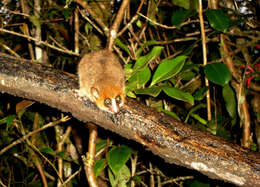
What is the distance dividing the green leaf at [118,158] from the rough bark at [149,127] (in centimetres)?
26

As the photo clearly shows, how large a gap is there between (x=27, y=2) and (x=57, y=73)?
2118 mm

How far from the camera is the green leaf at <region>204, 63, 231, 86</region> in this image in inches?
67.5

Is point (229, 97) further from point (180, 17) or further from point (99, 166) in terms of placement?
point (99, 166)

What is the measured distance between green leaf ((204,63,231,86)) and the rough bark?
457mm

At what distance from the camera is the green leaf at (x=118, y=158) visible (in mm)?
1608

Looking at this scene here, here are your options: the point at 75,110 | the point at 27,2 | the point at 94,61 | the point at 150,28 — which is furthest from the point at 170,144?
the point at 27,2

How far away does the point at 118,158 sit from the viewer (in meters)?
1.69

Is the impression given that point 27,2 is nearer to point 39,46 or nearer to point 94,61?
point 39,46

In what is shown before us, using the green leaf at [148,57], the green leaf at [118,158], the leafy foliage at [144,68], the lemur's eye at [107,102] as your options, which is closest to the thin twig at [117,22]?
the leafy foliage at [144,68]

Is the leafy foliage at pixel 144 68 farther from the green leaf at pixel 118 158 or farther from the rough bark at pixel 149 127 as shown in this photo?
the rough bark at pixel 149 127

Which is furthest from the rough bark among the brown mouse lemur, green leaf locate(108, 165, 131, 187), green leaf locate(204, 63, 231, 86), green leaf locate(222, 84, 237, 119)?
green leaf locate(222, 84, 237, 119)

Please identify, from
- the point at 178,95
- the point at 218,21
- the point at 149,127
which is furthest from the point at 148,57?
the point at 218,21

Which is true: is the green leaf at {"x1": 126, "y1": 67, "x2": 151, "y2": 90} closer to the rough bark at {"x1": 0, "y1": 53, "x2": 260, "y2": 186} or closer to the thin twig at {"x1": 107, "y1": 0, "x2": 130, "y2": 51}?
the rough bark at {"x1": 0, "y1": 53, "x2": 260, "y2": 186}

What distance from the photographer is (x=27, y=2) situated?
3.19 metres
